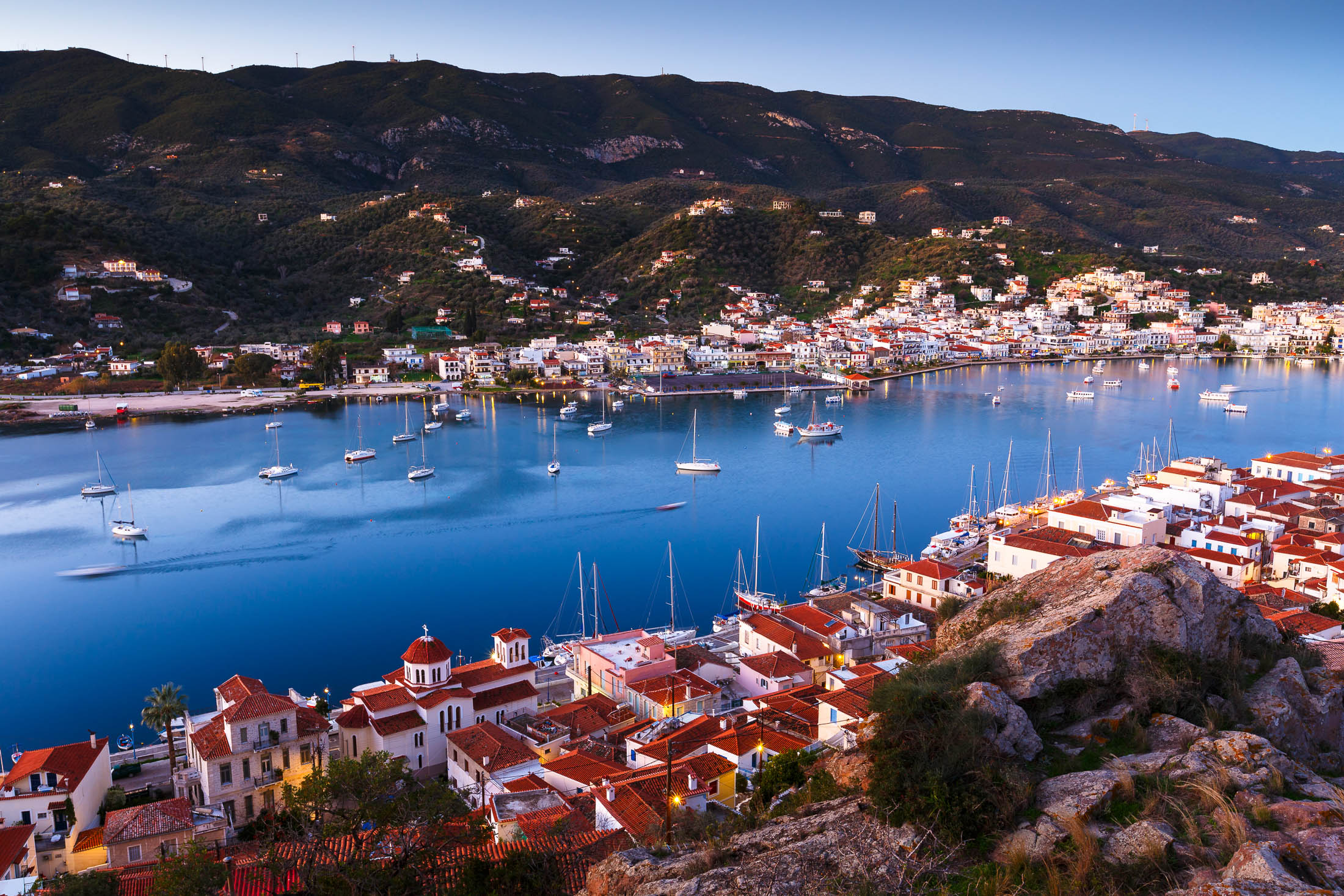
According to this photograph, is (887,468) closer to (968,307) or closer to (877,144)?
(968,307)

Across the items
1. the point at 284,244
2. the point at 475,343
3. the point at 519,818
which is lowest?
the point at 519,818

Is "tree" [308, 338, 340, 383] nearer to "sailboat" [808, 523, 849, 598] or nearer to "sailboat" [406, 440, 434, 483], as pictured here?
"sailboat" [406, 440, 434, 483]

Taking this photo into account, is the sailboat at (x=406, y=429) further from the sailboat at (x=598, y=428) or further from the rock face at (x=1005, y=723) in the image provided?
the rock face at (x=1005, y=723)

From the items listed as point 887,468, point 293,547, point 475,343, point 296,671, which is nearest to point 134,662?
point 296,671

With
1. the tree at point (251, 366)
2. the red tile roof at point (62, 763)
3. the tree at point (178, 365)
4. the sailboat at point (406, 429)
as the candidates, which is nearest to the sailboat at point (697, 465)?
the sailboat at point (406, 429)

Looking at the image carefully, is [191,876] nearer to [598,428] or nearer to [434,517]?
[434,517]

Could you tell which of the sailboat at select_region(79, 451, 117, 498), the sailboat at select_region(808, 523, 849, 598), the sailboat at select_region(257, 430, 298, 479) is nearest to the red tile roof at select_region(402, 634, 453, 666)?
the sailboat at select_region(808, 523, 849, 598)

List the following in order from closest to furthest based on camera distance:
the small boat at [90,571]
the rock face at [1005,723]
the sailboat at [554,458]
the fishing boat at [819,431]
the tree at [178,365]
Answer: the rock face at [1005,723]
the small boat at [90,571]
the sailboat at [554,458]
the fishing boat at [819,431]
the tree at [178,365]
